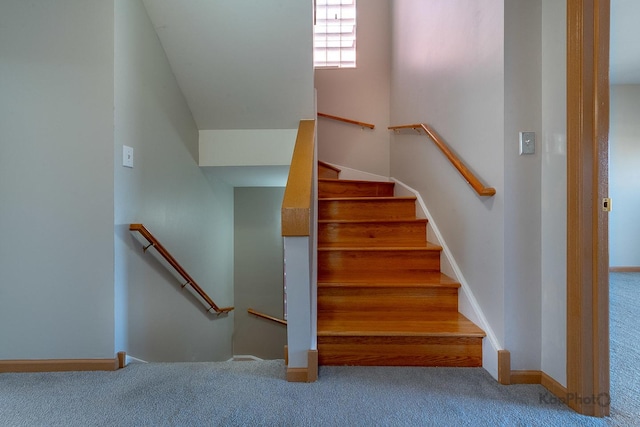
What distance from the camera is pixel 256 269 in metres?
4.20

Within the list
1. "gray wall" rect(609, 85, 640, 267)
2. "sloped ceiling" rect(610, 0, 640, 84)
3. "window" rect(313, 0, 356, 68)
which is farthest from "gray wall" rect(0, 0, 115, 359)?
"gray wall" rect(609, 85, 640, 267)

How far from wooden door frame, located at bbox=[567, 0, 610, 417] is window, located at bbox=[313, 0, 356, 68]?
292cm

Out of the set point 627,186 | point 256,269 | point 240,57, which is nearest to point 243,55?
point 240,57

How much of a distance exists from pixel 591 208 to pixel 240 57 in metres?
2.23

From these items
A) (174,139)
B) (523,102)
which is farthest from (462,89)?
(174,139)

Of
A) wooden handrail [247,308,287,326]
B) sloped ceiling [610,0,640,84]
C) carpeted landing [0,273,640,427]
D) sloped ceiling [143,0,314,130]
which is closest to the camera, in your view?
carpeted landing [0,273,640,427]

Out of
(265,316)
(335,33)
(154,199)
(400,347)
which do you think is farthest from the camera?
(265,316)

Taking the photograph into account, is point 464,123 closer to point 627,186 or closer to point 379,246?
point 379,246

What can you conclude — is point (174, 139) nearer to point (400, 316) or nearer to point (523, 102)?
point (400, 316)

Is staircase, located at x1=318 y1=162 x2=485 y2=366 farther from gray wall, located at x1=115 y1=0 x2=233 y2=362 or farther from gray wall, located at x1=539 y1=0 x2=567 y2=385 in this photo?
gray wall, located at x1=115 y1=0 x2=233 y2=362

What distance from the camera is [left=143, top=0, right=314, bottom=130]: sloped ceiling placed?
2.11 metres

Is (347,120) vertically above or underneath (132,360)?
above

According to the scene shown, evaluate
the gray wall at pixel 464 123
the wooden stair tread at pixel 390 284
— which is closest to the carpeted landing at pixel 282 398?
the gray wall at pixel 464 123

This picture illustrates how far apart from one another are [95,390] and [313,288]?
1137 millimetres
